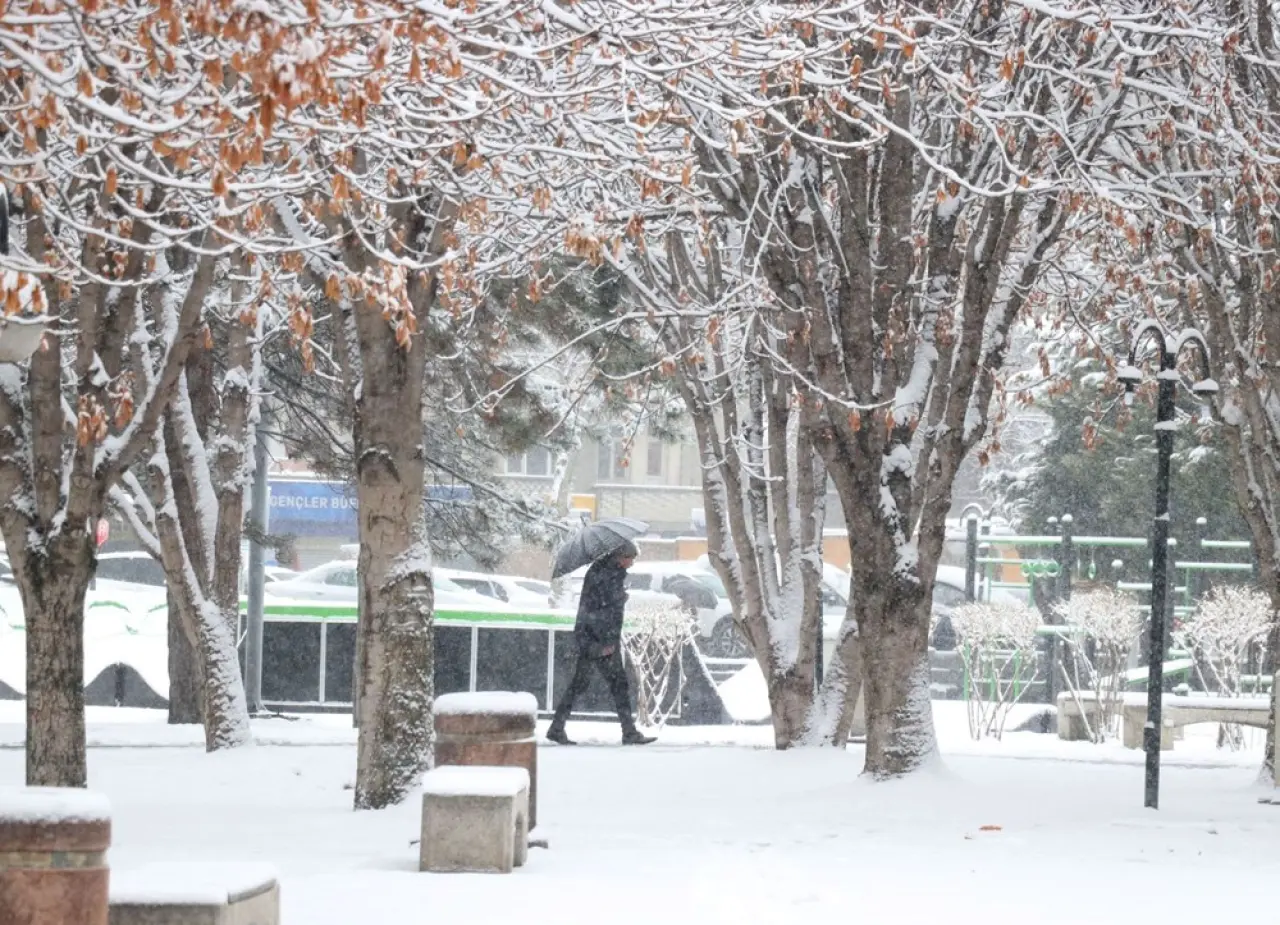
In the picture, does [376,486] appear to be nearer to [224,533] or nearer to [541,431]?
[224,533]

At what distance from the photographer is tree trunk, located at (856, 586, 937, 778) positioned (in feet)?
39.5

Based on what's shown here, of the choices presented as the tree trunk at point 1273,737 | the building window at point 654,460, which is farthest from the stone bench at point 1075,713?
the building window at point 654,460

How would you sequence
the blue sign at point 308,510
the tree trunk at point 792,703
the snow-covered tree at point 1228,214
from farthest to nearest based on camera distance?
the blue sign at point 308,510 → the tree trunk at point 792,703 → the snow-covered tree at point 1228,214

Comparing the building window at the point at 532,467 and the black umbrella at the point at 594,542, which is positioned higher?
the building window at the point at 532,467

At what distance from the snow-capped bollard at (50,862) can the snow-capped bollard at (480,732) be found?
4582 mm

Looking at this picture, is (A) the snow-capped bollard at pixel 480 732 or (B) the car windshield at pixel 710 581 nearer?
(A) the snow-capped bollard at pixel 480 732

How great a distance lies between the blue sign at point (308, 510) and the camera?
131ft

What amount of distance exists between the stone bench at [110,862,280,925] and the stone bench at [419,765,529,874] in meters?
2.58

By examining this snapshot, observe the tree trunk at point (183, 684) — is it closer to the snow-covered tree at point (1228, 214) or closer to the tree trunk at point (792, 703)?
the tree trunk at point (792, 703)

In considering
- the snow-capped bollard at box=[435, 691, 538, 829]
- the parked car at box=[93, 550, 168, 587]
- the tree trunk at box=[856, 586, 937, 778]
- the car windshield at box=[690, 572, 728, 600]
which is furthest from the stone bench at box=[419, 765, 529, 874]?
the parked car at box=[93, 550, 168, 587]

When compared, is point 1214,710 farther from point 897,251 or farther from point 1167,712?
point 897,251

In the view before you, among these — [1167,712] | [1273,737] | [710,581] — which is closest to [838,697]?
[1273,737]

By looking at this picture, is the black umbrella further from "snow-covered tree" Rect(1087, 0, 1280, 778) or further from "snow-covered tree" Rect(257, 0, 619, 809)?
"snow-covered tree" Rect(257, 0, 619, 809)

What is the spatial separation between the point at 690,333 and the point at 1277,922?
28.2 feet
